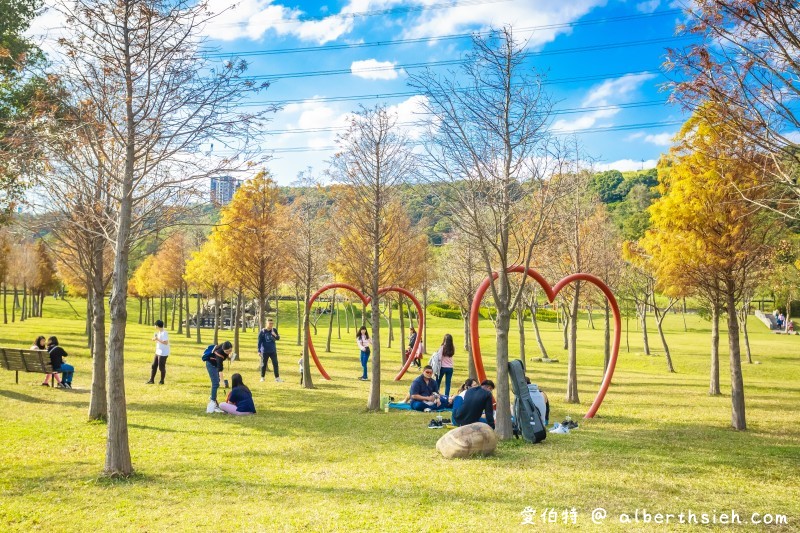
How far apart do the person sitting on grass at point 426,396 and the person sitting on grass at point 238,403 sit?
4.27 metres

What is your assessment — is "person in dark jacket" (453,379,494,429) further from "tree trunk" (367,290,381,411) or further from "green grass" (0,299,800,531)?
"tree trunk" (367,290,381,411)

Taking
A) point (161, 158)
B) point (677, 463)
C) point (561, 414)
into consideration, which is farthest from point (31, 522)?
point (561, 414)

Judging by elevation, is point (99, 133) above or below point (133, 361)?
above

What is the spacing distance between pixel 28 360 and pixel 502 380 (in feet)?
46.4

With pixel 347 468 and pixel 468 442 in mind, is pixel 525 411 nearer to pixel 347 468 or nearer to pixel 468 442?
pixel 468 442

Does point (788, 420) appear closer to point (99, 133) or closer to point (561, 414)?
point (561, 414)

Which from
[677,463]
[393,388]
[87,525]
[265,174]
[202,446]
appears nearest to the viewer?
[87,525]

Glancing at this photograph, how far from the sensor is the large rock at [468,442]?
10086 millimetres

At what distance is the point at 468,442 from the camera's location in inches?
399

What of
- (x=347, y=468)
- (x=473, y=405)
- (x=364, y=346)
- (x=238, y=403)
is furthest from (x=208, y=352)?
(x=364, y=346)

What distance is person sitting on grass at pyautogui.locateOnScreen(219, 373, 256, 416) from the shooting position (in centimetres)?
1473

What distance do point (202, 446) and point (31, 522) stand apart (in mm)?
4185

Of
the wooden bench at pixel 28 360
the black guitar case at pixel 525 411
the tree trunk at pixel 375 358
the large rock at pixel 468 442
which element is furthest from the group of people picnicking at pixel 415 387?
the large rock at pixel 468 442

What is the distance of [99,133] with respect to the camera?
955 cm
